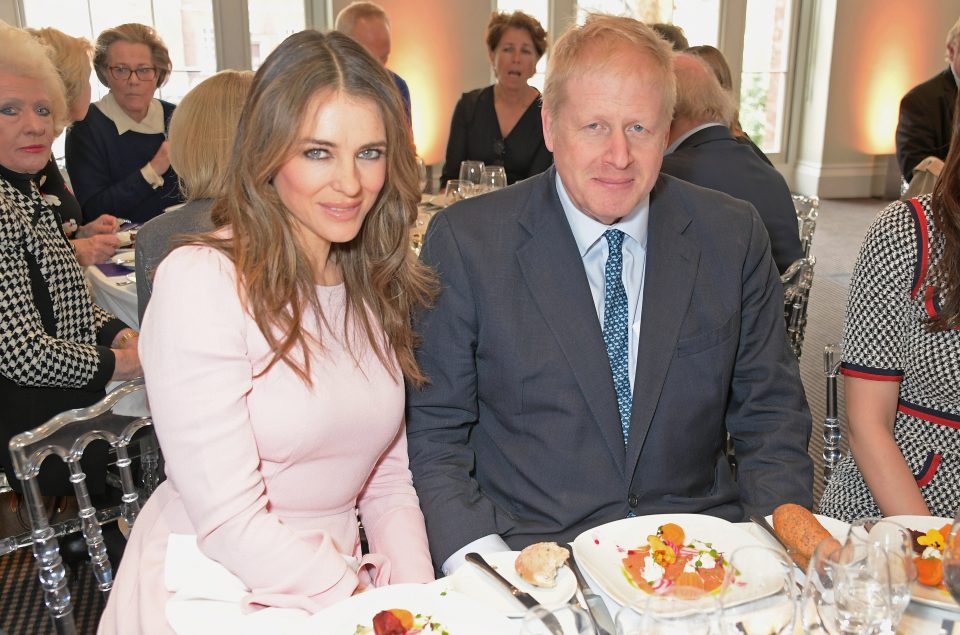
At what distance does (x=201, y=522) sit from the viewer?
1.38 m

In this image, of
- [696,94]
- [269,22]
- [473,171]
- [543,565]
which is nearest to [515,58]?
[473,171]

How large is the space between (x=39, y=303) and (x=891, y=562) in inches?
91.5

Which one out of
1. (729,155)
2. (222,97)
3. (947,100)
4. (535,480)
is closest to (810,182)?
(947,100)

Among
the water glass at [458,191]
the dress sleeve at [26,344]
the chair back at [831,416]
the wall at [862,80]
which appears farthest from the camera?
the wall at [862,80]

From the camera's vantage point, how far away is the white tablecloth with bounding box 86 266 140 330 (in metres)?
3.15

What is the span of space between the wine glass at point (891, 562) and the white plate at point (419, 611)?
44 cm

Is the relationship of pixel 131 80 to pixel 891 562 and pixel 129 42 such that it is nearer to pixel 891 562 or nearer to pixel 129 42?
pixel 129 42

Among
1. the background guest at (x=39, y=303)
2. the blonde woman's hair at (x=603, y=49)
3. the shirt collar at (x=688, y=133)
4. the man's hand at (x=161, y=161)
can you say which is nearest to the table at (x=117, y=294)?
the background guest at (x=39, y=303)

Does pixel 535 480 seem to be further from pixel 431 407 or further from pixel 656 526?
pixel 656 526

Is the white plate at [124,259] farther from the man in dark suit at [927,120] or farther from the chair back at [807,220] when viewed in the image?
the man in dark suit at [927,120]

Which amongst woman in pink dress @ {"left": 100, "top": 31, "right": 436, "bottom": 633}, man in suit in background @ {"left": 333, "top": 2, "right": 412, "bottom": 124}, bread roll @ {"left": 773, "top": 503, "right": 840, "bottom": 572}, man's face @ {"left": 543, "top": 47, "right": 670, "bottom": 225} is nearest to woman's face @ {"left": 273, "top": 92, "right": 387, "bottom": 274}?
woman in pink dress @ {"left": 100, "top": 31, "right": 436, "bottom": 633}

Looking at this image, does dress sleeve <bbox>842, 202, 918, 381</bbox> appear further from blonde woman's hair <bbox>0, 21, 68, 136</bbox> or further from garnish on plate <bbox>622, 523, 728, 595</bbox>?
blonde woman's hair <bbox>0, 21, 68, 136</bbox>

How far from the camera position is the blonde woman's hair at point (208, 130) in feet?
8.76

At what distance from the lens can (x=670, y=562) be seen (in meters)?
1.24
